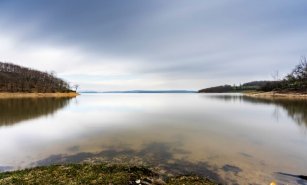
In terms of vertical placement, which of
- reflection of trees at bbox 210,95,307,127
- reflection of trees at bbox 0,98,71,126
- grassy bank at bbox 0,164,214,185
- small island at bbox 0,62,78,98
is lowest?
reflection of trees at bbox 210,95,307,127

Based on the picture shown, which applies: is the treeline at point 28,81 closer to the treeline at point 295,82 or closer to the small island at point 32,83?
the small island at point 32,83

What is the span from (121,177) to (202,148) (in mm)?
6224

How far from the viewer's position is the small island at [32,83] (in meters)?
118

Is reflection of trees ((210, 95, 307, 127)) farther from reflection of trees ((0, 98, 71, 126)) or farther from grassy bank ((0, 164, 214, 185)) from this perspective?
reflection of trees ((0, 98, 71, 126))

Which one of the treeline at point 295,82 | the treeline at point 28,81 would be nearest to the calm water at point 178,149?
the treeline at point 295,82

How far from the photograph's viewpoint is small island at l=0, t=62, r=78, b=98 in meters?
118

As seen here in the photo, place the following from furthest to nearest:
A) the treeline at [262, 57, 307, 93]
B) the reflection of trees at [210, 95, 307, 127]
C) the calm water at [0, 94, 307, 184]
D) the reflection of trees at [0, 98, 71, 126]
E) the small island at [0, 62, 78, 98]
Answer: the small island at [0, 62, 78, 98], the treeline at [262, 57, 307, 93], the reflection of trees at [0, 98, 71, 126], the reflection of trees at [210, 95, 307, 127], the calm water at [0, 94, 307, 184]

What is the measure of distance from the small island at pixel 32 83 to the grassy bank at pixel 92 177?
110233 mm

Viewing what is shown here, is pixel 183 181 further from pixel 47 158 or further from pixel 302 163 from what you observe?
pixel 47 158

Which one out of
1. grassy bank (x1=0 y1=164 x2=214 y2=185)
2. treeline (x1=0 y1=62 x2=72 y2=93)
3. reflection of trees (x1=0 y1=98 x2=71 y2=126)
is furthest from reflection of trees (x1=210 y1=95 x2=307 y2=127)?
treeline (x1=0 y1=62 x2=72 y2=93)

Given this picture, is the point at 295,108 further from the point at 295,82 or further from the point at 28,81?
the point at 28,81

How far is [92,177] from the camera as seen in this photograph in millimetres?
7586

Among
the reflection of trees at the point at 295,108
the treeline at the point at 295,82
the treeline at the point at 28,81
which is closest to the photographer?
the reflection of trees at the point at 295,108

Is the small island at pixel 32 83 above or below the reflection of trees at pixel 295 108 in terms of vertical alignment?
above
